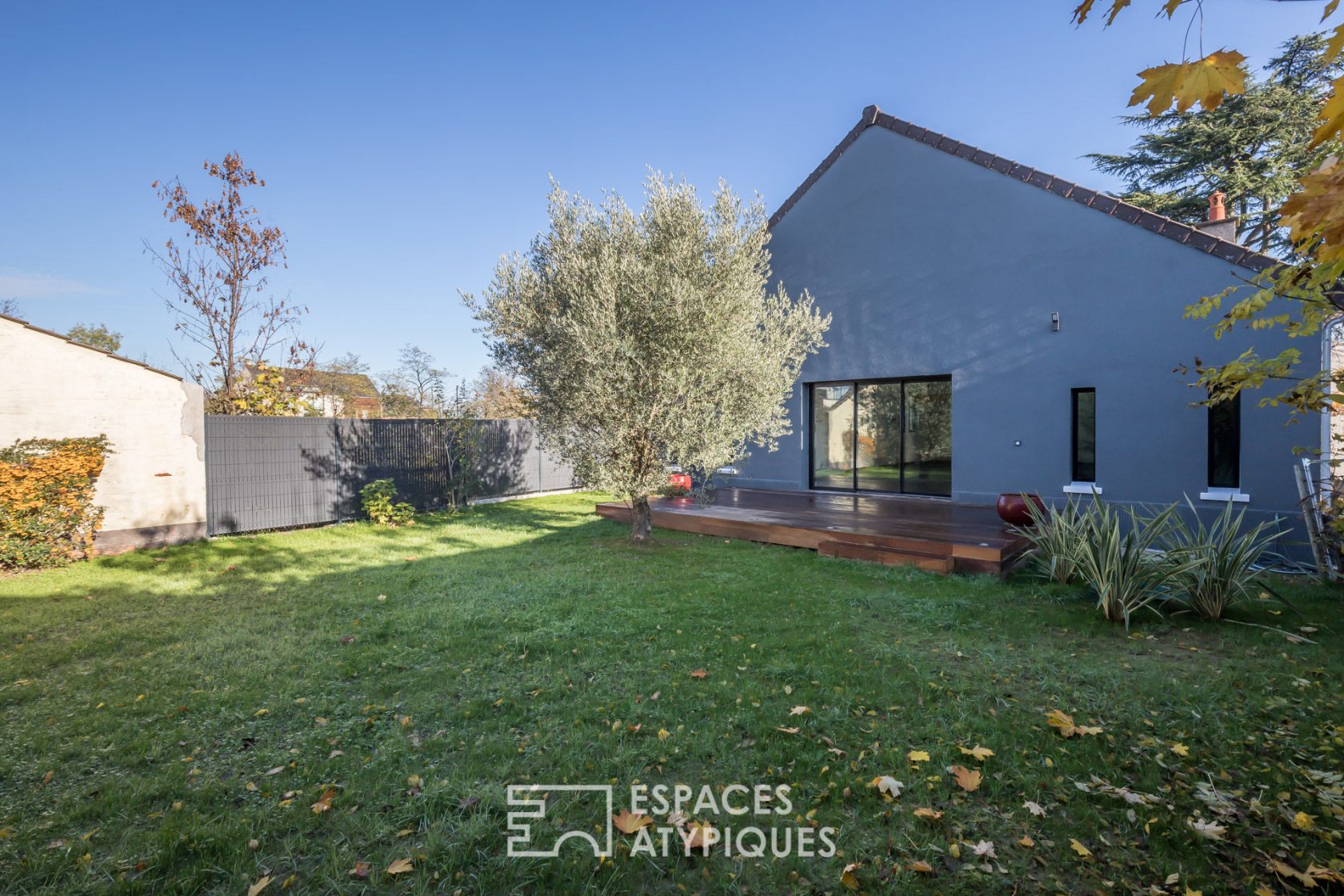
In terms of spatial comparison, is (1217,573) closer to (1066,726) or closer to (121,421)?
(1066,726)

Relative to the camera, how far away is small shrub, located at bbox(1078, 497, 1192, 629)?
4.82 m

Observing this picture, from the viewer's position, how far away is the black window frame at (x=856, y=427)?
10477 mm

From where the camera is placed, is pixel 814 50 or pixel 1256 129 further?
pixel 1256 129

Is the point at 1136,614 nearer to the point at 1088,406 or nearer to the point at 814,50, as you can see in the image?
the point at 1088,406

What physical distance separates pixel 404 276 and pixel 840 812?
782 inches

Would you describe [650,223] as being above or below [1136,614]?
above

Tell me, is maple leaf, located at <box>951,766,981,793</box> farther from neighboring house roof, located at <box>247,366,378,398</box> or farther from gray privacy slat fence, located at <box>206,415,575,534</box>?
neighboring house roof, located at <box>247,366,378,398</box>


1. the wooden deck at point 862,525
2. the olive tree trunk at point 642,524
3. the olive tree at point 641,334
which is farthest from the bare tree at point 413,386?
the olive tree trunk at point 642,524

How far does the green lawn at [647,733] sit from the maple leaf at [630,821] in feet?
Answer: 0.22

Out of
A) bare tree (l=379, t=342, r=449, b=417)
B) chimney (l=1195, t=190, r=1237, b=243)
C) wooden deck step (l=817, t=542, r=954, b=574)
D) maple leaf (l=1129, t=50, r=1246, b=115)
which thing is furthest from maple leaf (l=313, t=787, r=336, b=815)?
bare tree (l=379, t=342, r=449, b=417)

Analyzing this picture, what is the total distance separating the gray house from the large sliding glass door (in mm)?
32

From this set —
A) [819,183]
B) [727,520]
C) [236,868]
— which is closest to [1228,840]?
[236,868]

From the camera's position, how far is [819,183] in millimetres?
11625

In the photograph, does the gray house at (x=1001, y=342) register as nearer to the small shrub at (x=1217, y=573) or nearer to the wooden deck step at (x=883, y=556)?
the small shrub at (x=1217, y=573)
